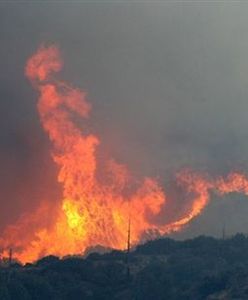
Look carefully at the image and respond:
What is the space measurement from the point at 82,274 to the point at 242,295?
150 ft

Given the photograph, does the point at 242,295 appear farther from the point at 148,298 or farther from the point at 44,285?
the point at 44,285

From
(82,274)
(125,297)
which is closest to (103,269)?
(82,274)

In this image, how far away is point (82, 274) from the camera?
19688 cm

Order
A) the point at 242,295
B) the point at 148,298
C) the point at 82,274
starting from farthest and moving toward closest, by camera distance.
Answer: the point at 82,274
the point at 148,298
the point at 242,295

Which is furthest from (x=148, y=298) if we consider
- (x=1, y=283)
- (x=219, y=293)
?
(x=1, y=283)

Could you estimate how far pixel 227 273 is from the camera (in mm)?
185125

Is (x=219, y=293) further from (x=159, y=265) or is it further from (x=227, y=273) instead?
(x=159, y=265)

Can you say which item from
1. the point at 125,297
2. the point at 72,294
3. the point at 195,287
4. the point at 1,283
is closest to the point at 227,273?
the point at 195,287

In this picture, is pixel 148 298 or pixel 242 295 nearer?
pixel 242 295

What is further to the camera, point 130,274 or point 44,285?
point 130,274

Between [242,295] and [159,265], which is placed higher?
[159,265]

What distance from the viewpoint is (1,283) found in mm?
179000

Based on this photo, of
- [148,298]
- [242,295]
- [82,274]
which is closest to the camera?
[242,295]

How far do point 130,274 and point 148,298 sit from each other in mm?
18042
